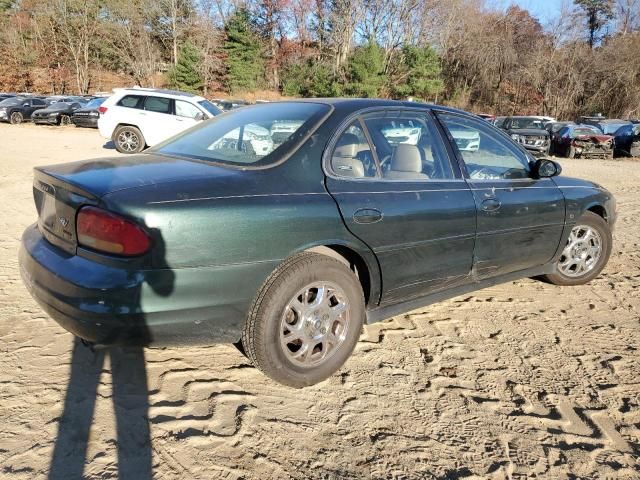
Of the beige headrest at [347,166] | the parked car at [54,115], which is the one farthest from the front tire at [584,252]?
the parked car at [54,115]

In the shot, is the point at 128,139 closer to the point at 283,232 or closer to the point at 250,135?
the point at 250,135

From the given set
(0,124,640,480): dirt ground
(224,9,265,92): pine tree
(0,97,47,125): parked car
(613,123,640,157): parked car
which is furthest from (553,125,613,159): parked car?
(224,9,265,92): pine tree

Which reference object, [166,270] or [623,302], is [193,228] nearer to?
[166,270]

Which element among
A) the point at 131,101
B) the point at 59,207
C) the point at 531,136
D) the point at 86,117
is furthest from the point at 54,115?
the point at 59,207

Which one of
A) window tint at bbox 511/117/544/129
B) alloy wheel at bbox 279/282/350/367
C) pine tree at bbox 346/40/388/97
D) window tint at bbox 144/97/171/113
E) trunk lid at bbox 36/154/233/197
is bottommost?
alloy wheel at bbox 279/282/350/367

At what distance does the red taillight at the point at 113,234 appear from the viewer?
2.24m

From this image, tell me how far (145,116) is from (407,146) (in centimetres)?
1185

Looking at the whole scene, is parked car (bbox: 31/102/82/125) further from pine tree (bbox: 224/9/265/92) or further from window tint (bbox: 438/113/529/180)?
pine tree (bbox: 224/9/265/92)

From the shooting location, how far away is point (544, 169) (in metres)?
3.93

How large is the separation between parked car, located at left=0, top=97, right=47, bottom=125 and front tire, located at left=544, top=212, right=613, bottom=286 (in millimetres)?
27823

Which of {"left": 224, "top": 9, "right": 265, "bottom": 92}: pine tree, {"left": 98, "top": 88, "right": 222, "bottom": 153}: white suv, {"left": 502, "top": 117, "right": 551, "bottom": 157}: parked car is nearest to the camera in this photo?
{"left": 98, "top": 88, "right": 222, "bottom": 153}: white suv

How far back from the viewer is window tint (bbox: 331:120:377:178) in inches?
114

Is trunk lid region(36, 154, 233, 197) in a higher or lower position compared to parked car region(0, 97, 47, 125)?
lower

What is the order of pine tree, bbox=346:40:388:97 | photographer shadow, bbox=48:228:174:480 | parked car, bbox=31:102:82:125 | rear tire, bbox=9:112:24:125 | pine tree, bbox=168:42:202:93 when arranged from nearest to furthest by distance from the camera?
1. photographer shadow, bbox=48:228:174:480
2. parked car, bbox=31:102:82:125
3. rear tire, bbox=9:112:24:125
4. pine tree, bbox=346:40:388:97
5. pine tree, bbox=168:42:202:93
